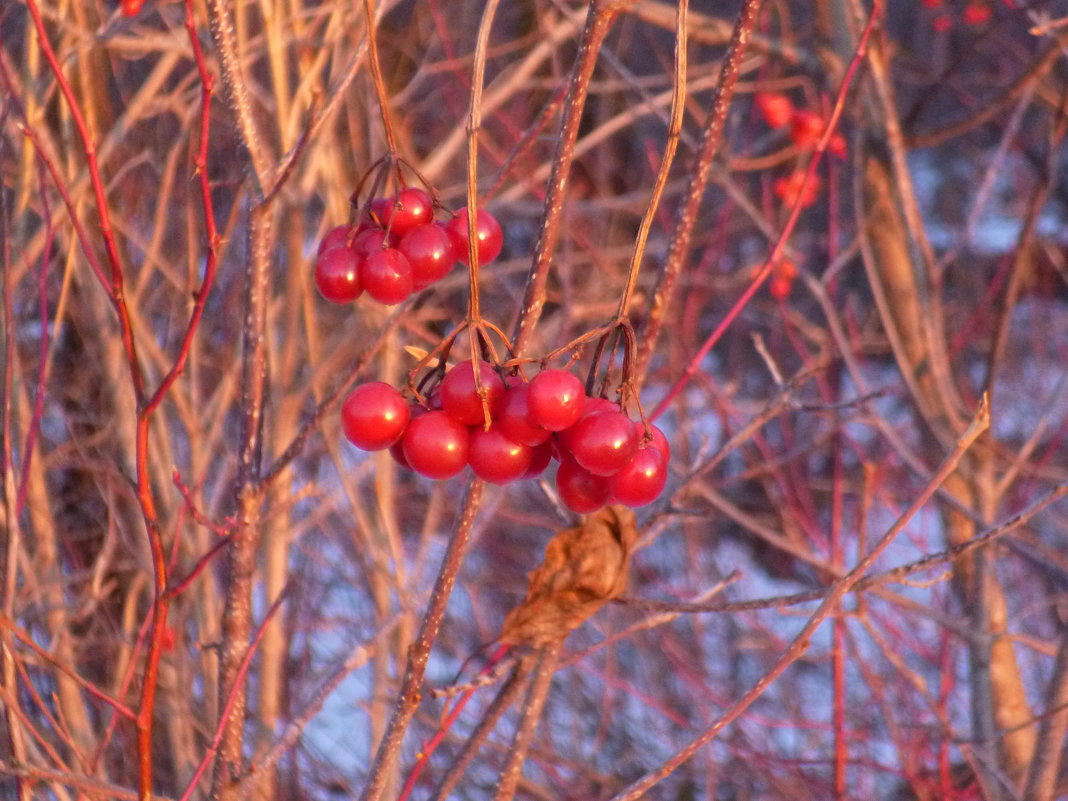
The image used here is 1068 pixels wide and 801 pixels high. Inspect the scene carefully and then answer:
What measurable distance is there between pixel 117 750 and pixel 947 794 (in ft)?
8.11

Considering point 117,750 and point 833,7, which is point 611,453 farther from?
point 117,750

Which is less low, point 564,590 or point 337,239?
point 337,239

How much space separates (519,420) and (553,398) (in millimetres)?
51

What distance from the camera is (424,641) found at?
40.5 inches

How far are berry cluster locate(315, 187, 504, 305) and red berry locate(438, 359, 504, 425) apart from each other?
18 cm

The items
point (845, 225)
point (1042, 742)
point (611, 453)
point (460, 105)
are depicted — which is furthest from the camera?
point (845, 225)

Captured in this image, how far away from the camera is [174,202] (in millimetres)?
3922

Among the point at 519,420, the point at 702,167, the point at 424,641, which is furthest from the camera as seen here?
the point at 702,167

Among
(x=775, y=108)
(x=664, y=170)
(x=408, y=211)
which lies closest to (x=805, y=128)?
(x=775, y=108)

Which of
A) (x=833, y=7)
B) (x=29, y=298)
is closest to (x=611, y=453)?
(x=833, y=7)

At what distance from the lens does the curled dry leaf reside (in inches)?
48.1

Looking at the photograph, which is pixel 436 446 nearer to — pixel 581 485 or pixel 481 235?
pixel 581 485

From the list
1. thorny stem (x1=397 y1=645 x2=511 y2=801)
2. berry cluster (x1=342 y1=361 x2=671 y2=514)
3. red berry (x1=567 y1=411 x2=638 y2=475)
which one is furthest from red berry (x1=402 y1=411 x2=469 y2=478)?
thorny stem (x1=397 y1=645 x2=511 y2=801)

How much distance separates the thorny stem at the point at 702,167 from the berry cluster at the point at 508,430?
0.32m
